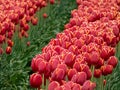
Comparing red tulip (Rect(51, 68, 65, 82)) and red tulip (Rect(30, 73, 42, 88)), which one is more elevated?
red tulip (Rect(51, 68, 65, 82))

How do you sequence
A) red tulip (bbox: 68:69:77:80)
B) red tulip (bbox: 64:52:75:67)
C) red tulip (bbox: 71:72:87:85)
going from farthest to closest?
red tulip (bbox: 64:52:75:67) < red tulip (bbox: 68:69:77:80) < red tulip (bbox: 71:72:87:85)

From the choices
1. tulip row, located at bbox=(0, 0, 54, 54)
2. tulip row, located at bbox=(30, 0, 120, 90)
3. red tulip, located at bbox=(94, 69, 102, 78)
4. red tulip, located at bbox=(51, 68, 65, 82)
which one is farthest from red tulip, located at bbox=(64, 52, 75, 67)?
tulip row, located at bbox=(0, 0, 54, 54)

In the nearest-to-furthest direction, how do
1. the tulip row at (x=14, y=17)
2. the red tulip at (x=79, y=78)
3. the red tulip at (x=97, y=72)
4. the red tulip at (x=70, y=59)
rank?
the red tulip at (x=79, y=78)
the red tulip at (x=70, y=59)
the red tulip at (x=97, y=72)
the tulip row at (x=14, y=17)

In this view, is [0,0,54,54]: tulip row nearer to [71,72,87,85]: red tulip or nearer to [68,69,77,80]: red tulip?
[68,69,77,80]: red tulip

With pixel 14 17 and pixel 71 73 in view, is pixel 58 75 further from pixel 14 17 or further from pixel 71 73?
pixel 14 17

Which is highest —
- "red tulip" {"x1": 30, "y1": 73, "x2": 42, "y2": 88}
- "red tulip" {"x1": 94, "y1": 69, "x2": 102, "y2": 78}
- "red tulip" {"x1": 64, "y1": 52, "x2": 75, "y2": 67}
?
"red tulip" {"x1": 64, "y1": 52, "x2": 75, "y2": 67}

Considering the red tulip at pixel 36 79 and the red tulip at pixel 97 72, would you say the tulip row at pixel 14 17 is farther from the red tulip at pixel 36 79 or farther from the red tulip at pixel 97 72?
the red tulip at pixel 36 79

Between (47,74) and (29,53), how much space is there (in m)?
3.81

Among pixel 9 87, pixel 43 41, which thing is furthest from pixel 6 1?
pixel 9 87

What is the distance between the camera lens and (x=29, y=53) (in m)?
8.26

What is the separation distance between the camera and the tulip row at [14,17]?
718cm

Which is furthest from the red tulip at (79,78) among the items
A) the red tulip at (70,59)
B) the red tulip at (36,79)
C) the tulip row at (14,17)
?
the tulip row at (14,17)

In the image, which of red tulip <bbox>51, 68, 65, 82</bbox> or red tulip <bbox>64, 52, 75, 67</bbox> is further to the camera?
red tulip <bbox>64, 52, 75, 67</bbox>

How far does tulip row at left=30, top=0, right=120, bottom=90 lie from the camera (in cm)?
418
